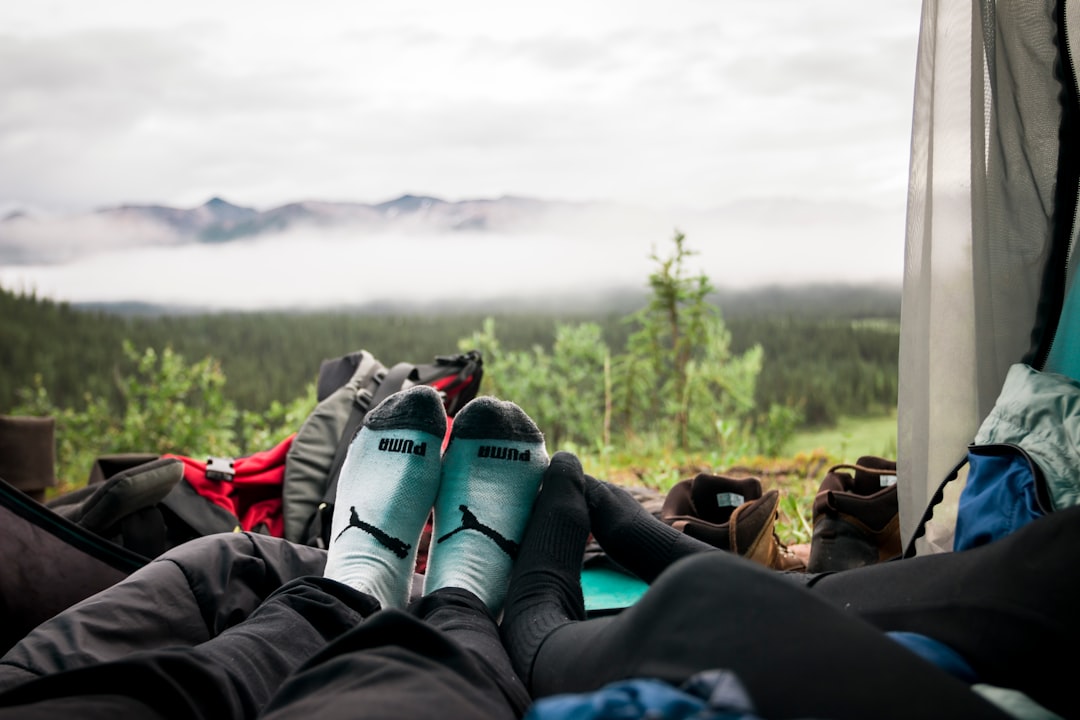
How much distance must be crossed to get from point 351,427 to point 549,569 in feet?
2.40

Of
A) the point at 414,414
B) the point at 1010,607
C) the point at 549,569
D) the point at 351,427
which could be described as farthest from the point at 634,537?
the point at 351,427

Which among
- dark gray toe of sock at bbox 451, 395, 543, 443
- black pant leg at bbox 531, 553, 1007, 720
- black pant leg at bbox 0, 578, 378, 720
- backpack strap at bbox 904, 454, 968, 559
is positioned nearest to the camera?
black pant leg at bbox 531, 553, 1007, 720

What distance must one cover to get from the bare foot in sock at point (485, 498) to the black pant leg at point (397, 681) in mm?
399

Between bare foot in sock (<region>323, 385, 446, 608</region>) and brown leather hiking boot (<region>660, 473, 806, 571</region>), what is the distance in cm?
43

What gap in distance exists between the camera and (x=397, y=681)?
1.94 feet

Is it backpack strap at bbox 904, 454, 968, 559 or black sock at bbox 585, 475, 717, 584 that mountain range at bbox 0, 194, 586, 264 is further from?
backpack strap at bbox 904, 454, 968, 559

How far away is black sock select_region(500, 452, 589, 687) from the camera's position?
2.95 feet

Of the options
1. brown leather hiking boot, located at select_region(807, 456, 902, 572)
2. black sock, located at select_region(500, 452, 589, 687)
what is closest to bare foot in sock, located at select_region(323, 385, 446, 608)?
black sock, located at select_region(500, 452, 589, 687)

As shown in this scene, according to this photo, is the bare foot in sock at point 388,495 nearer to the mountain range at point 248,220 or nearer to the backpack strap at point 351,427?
the backpack strap at point 351,427

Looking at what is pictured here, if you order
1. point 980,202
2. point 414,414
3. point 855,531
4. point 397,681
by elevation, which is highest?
point 980,202

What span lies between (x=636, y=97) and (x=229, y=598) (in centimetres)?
217

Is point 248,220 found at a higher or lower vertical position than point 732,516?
higher

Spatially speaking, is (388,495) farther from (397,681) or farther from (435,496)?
(397,681)

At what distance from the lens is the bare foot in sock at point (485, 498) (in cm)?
115
